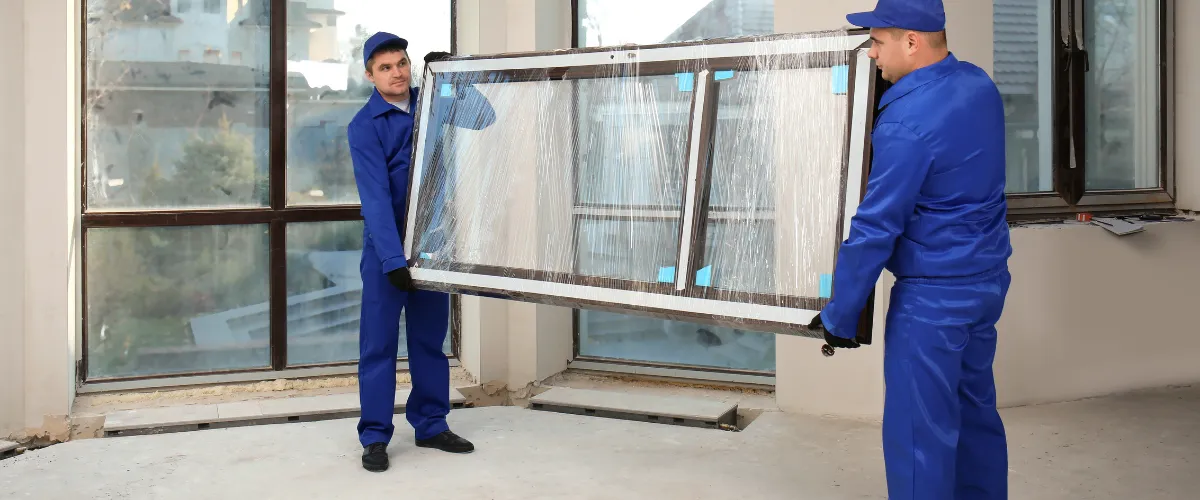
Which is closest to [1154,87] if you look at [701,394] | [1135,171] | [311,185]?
[1135,171]

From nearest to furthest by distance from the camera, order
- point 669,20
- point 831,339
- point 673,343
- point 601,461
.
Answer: point 831,339
point 601,461
point 669,20
point 673,343

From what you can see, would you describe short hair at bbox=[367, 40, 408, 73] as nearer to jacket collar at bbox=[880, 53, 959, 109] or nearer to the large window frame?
jacket collar at bbox=[880, 53, 959, 109]

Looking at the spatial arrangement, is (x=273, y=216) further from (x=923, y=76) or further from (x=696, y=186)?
(x=923, y=76)

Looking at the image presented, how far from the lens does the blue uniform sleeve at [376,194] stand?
301cm

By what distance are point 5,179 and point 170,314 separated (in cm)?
75

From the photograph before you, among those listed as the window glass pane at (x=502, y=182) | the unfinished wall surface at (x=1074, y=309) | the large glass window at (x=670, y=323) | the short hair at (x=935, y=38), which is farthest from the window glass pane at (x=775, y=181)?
the large glass window at (x=670, y=323)

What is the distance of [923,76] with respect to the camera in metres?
2.14

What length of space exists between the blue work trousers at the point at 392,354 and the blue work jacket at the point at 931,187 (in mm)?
1485

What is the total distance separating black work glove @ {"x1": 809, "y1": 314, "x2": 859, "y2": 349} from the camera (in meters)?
2.22

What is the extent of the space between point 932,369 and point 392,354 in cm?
167

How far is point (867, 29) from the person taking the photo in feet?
7.45

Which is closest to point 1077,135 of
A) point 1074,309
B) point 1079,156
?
point 1079,156

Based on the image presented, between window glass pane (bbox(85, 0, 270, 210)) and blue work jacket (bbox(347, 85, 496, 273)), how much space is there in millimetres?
1024

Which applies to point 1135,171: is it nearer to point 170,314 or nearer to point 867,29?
point 867,29
